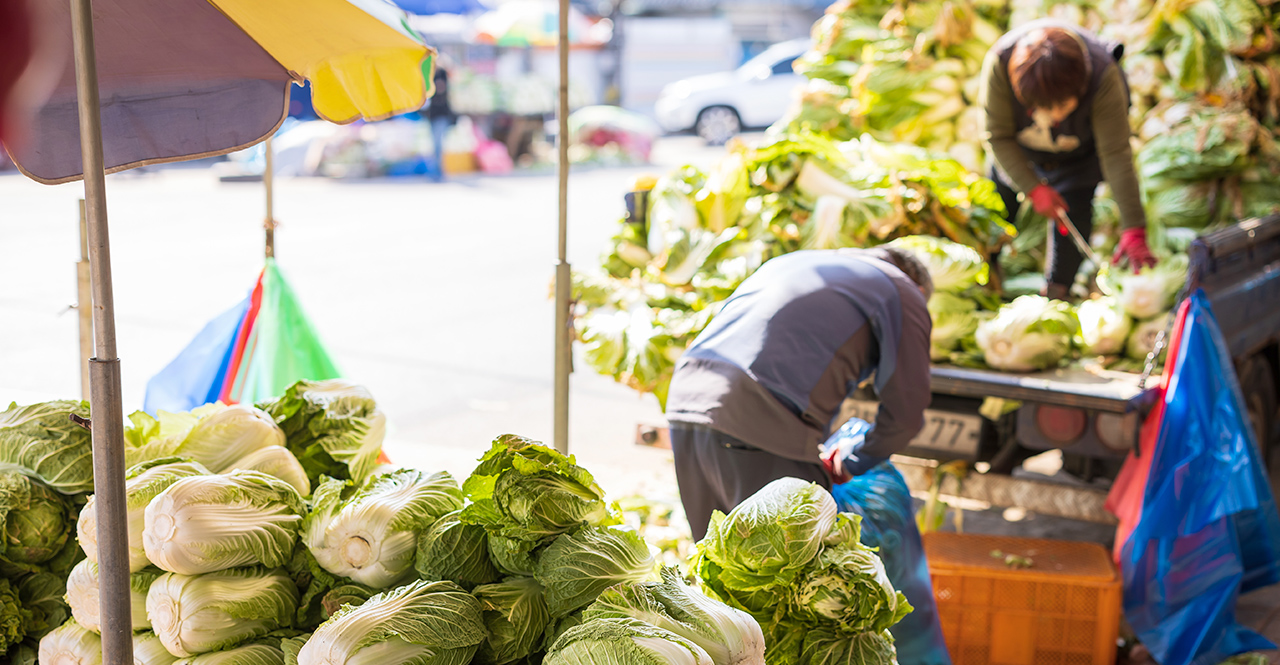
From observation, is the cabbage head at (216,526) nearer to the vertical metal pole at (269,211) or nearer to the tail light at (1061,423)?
the vertical metal pole at (269,211)

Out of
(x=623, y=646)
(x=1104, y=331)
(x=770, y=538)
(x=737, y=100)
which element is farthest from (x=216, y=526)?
(x=737, y=100)

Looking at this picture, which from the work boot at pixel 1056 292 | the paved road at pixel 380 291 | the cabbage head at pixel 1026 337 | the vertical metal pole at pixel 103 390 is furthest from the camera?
the paved road at pixel 380 291

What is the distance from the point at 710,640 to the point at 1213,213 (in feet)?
16.7

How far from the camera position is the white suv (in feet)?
69.4

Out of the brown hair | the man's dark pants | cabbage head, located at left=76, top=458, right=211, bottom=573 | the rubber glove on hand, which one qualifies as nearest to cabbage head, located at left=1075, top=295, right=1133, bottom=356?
the brown hair

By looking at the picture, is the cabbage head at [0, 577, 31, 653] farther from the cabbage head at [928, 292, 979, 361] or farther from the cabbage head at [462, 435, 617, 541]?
the cabbage head at [928, 292, 979, 361]

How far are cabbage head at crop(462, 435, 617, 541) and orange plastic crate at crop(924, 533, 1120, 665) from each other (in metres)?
1.90

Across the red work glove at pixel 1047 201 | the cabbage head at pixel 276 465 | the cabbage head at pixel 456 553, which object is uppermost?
the red work glove at pixel 1047 201

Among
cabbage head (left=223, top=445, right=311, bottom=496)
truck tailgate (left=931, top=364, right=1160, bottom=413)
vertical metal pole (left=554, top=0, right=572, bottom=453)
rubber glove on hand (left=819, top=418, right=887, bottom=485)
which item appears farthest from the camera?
truck tailgate (left=931, top=364, right=1160, bottom=413)

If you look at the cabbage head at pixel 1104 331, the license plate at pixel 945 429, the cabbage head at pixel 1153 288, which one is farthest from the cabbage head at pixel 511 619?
the cabbage head at pixel 1153 288

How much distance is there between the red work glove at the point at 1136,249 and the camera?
430 cm

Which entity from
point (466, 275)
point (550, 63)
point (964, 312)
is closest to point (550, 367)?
point (466, 275)

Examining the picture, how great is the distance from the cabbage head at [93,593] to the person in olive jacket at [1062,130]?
369cm

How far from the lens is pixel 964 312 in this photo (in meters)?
4.19
